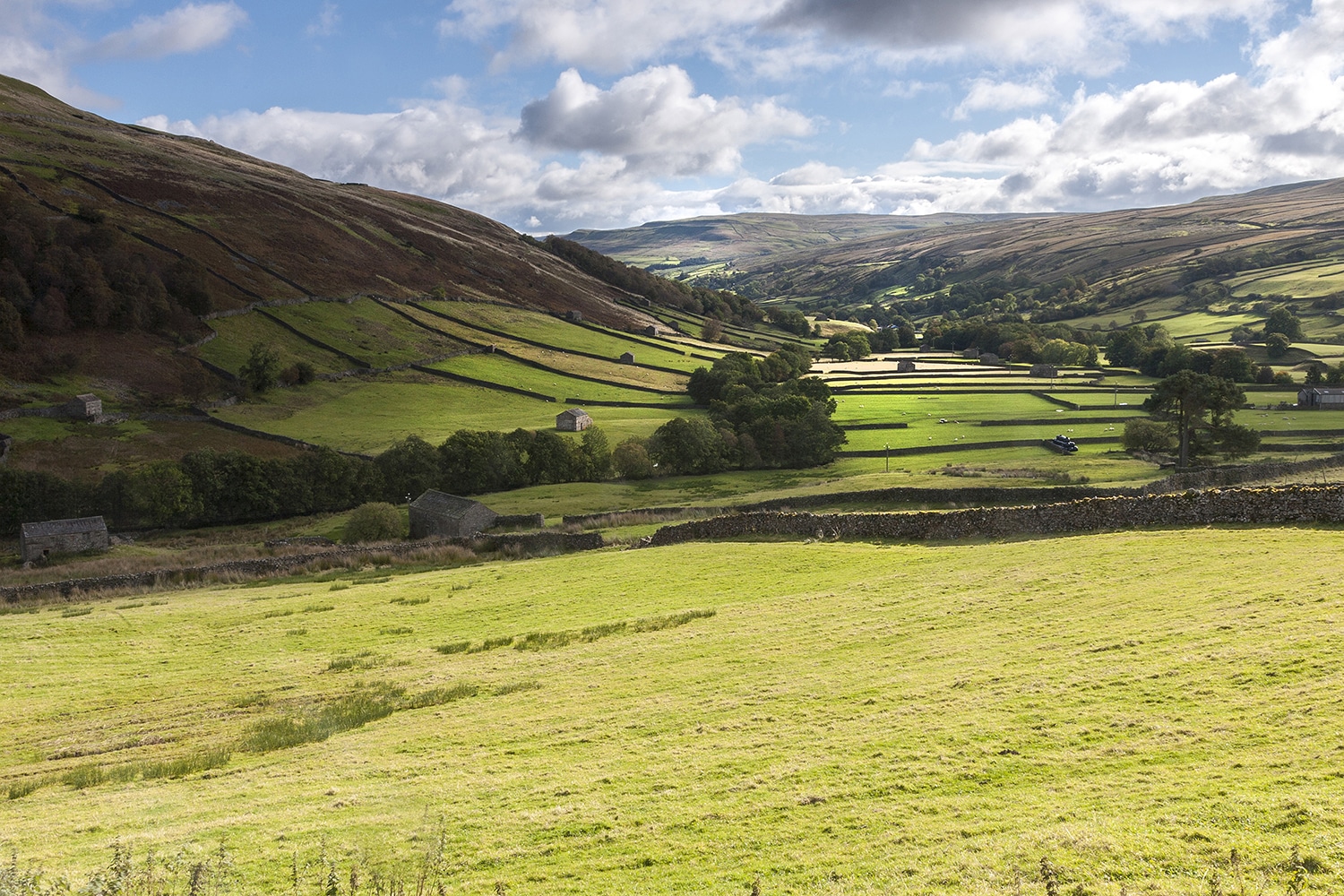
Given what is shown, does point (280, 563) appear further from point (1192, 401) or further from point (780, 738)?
point (1192, 401)

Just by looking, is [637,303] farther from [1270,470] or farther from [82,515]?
[1270,470]

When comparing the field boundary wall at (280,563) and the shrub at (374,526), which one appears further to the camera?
the shrub at (374,526)

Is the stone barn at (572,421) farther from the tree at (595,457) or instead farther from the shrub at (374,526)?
the shrub at (374,526)

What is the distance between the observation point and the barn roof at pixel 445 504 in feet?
174

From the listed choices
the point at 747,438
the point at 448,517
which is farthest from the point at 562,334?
the point at 448,517

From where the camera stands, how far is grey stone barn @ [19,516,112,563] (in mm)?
54125

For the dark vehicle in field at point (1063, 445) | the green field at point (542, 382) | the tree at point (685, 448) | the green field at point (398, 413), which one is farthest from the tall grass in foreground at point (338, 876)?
the green field at point (542, 382)

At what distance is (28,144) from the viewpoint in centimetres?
12962

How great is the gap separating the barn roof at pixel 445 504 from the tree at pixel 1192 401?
178 ft

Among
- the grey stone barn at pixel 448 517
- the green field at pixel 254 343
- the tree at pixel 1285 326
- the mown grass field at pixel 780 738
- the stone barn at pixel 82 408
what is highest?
the green field at pixel 254 343

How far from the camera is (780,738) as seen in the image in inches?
567

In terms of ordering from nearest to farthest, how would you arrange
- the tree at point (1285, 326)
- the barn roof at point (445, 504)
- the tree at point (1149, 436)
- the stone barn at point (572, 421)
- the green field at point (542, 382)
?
the barn roof at point (445, 504), the tree at point (1149, 436), the stone barn at point (572, 421), the green field at point (542, 382), the tree at point (1285, 326)

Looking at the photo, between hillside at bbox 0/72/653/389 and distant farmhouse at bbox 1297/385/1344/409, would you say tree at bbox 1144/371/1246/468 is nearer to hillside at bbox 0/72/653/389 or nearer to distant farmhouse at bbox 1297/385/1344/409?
distant farmhouse at bbox 1297/385/1344/409

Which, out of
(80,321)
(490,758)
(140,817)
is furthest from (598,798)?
(80,321)
